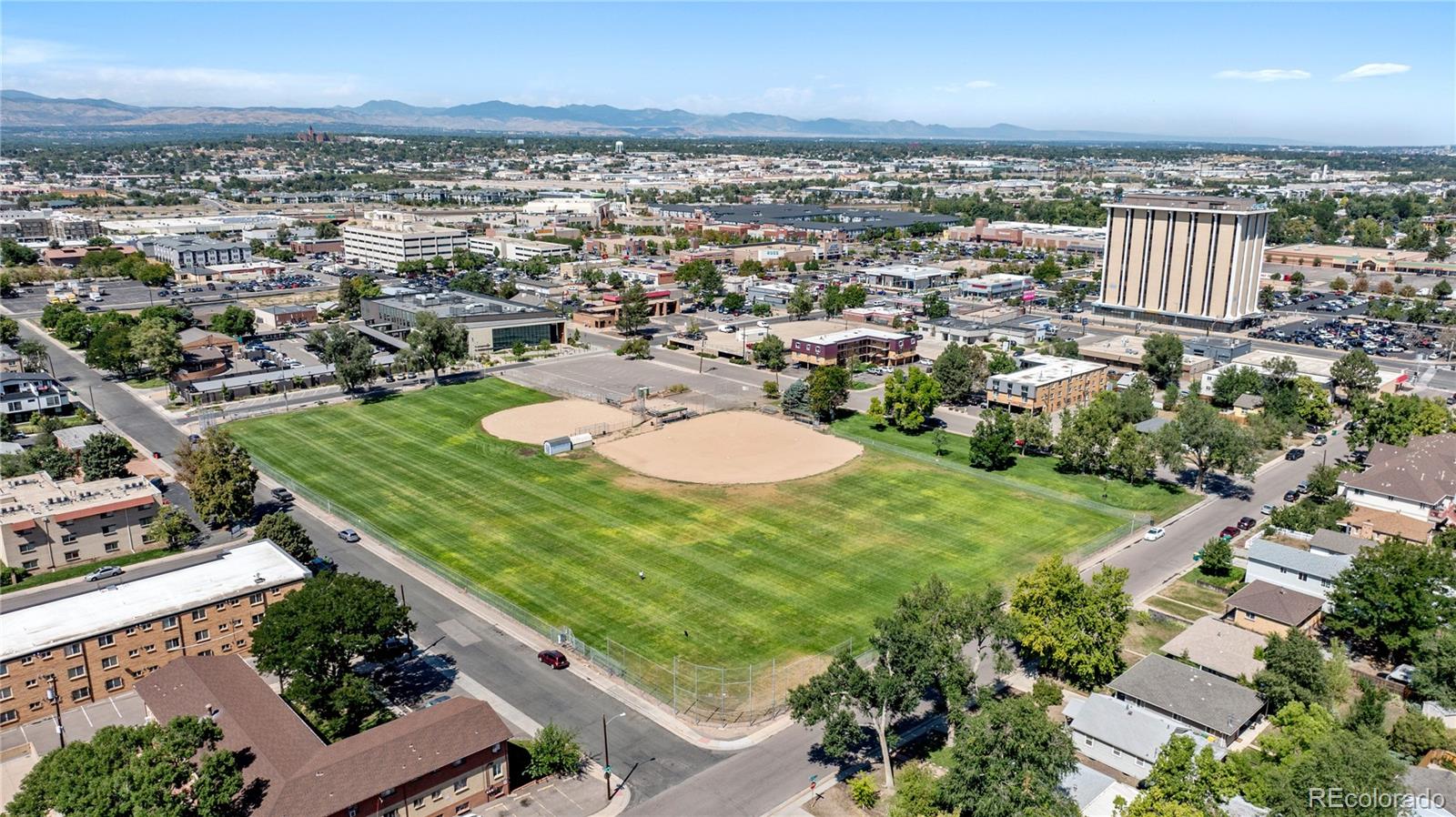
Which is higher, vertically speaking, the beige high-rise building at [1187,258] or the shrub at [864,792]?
the beige high-rise building at [1187,258]

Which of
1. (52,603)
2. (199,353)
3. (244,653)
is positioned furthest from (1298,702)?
(199,353)

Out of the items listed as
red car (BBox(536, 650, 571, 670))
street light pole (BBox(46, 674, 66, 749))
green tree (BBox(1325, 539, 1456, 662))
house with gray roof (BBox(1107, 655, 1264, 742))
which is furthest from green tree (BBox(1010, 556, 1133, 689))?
street light pole (BBox(46, 674, 66, 749))


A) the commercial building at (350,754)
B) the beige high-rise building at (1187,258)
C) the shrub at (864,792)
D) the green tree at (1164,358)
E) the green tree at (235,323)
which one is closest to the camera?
the commercial building at (350,754)

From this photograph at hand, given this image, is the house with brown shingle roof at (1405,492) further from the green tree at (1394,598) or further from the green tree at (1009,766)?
the green tree at (1009,766)

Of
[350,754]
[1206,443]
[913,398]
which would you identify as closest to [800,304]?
[913,398]

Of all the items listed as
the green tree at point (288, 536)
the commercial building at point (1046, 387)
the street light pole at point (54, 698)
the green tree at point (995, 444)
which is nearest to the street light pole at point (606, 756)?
the green tree at point (288, 536)

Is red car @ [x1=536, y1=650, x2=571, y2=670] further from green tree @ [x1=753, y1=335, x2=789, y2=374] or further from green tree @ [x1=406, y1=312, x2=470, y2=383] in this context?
green tree @ [x1=753, y1=335, x2=789, y2=374]

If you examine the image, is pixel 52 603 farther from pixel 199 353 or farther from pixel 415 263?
pixel 415 263
